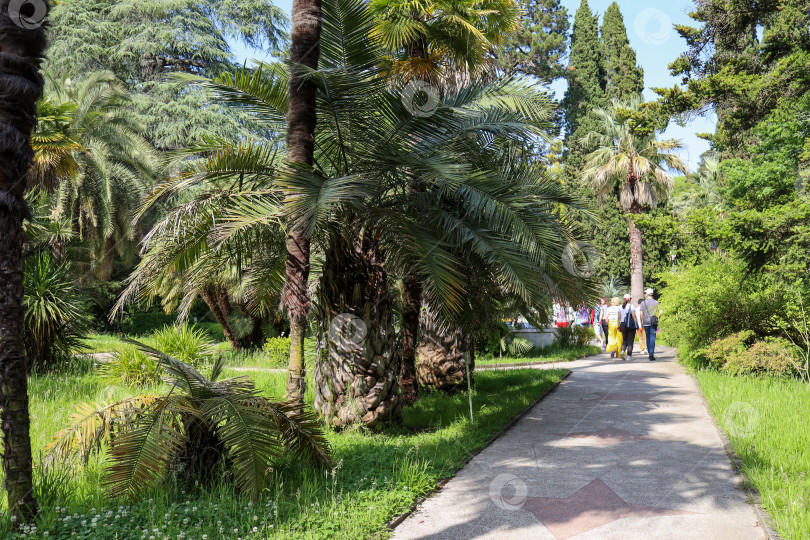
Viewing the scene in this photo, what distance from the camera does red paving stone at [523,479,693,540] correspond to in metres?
4.24

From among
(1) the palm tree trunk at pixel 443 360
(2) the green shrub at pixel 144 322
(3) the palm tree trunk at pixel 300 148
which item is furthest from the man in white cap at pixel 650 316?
(2) the green shrub at pixel 144 322

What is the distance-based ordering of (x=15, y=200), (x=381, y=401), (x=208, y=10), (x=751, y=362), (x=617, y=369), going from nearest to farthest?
(x=15, y=200) → (x=381, y=401) → (x=751, y=362) → (x=617, y=369) → (x=208, y=10)

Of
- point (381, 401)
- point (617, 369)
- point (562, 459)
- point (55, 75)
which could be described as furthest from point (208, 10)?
point (562, 459)

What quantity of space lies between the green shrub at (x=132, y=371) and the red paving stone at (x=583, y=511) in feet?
22.2

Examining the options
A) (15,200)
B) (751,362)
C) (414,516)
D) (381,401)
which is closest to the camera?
(15,200)

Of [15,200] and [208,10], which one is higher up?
[208,10]

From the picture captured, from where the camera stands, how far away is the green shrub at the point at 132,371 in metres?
9.27

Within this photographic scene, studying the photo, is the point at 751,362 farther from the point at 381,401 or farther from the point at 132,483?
the point at 132,483

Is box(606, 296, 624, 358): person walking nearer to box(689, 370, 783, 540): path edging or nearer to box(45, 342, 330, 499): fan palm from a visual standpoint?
box(689, 370, 783, 540): path edging

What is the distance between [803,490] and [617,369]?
9348 mm

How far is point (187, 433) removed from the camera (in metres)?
4.80

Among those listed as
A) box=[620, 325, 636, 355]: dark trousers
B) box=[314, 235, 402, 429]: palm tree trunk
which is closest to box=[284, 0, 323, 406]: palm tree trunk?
box=[314, 235, 402, 429]: palm tree trunk

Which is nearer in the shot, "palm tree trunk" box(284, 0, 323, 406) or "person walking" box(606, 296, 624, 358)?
"palm tree trunk" box(284, 0, 323, 406)

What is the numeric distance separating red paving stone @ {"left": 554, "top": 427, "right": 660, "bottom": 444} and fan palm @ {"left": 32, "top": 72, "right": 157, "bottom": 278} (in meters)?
16.1
